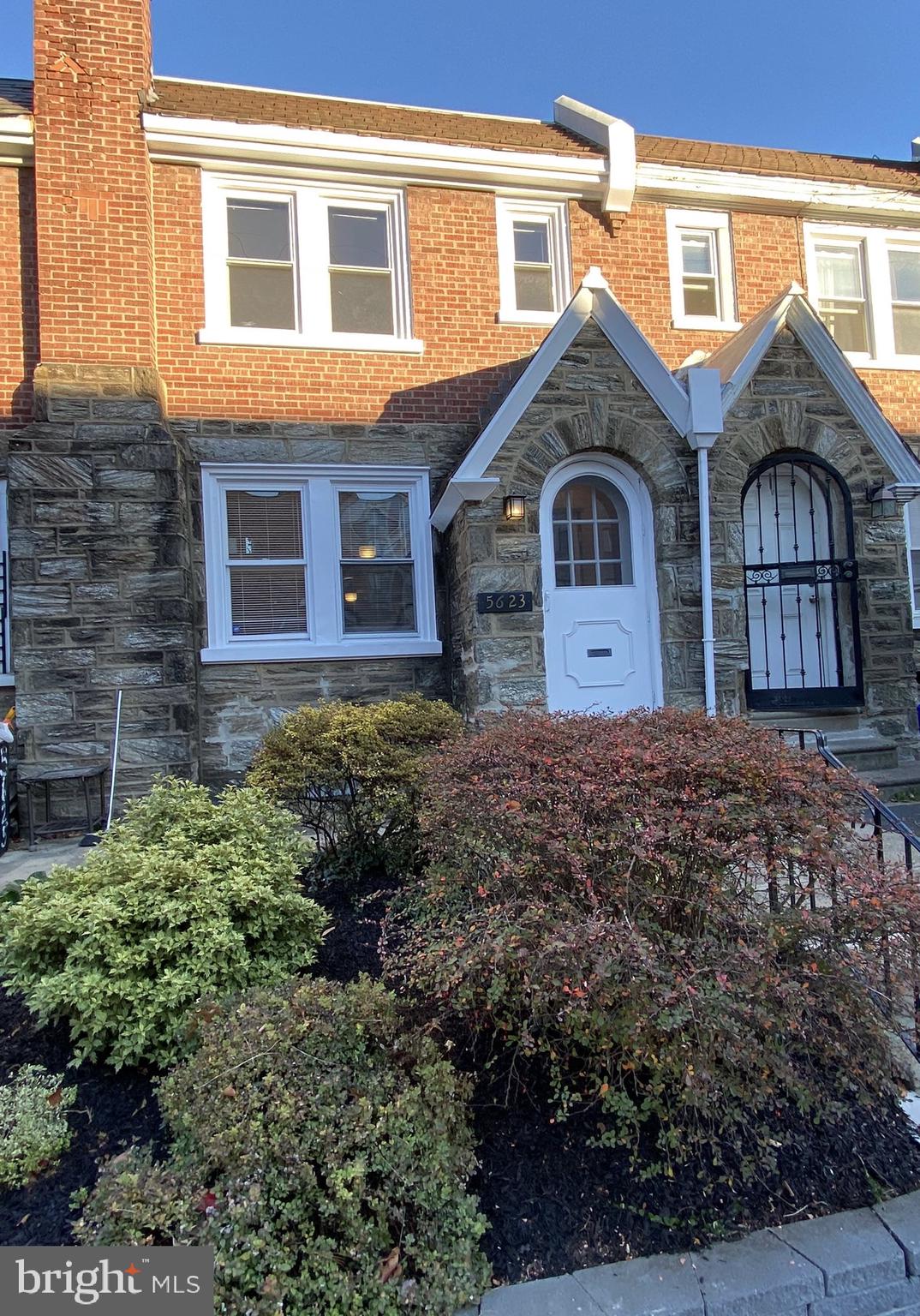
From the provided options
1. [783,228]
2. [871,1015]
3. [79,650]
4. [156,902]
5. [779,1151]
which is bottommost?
[779,1151]

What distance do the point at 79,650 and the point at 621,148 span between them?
26.7 feet

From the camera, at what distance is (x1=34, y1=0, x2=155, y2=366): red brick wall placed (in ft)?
23.9

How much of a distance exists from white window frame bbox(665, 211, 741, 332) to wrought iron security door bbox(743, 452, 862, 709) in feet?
8.48

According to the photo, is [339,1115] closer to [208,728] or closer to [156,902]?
[156,902]

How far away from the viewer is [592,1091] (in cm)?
231

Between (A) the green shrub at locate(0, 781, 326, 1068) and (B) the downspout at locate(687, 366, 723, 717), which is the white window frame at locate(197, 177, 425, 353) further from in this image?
(A) the green shrub at locate(0, 781, 326, 1068)

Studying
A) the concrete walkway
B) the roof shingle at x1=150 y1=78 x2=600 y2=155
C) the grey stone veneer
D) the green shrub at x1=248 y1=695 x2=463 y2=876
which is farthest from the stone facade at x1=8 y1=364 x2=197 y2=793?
the grey stone veneer

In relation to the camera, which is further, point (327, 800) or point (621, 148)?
point (621, 148)

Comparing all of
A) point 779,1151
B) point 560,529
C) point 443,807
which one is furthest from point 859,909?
point 560,529

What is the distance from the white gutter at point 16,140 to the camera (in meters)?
7.36

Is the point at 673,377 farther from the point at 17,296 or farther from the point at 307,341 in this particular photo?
the point at 17,296

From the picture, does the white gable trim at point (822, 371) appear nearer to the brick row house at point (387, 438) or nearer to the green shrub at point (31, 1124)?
the brick row house at point (387, 438)

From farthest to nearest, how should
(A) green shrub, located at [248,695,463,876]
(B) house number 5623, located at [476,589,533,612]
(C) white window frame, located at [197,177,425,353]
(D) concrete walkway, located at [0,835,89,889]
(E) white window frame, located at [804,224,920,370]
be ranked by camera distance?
(E) white window frame, located at [804,224,920,370] → (C) white window frame, located at [197,177,425,353] → (B) house number 5623, located at [476,589,533,612] → (D) concrete walkway, located at [0,835,89,889] → (A) green shrub, located at [248,695,463,876]

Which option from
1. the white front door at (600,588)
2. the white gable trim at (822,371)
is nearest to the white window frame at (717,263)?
the white gable trim at (822,371)
